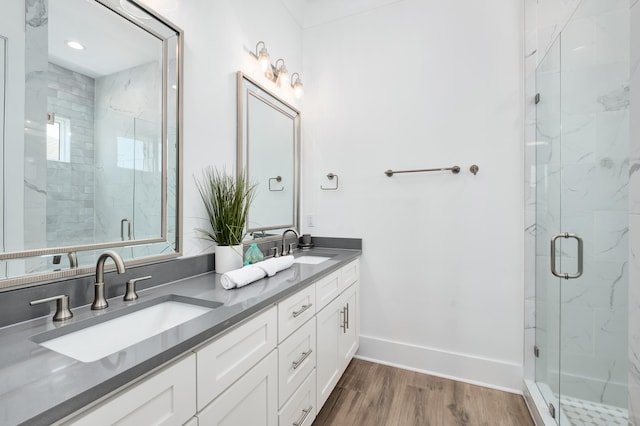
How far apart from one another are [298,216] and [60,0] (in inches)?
70.1

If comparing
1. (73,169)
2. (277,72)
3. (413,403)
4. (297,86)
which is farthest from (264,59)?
(413,403)

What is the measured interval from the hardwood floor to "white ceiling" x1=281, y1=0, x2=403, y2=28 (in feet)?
9.06

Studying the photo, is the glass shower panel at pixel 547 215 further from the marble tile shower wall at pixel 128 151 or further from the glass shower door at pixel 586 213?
the marble tile shower wall at pixel 128 151

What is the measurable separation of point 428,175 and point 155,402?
198cm

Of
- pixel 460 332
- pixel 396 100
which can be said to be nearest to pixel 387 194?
pixel 396 100

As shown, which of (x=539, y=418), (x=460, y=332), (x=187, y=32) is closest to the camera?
(x=187, y=32)

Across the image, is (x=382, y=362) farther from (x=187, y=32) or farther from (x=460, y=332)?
(x=187, y=32)

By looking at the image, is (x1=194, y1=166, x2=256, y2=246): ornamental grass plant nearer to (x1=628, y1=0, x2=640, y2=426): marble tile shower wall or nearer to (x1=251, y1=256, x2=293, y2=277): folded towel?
(x1=251, y1=256, x2=293, y2=277): folded towel

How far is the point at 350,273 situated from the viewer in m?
2.06

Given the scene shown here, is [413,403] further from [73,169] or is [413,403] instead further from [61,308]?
[73,169]

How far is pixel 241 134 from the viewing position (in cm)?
175

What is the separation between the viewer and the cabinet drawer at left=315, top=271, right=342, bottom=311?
5.08 feet

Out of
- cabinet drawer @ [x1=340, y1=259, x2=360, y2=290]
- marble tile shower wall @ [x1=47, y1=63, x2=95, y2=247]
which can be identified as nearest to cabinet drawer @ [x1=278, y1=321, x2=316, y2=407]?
cabinet drawer @ [x1=340, y1=259, x2=360, y2=290]

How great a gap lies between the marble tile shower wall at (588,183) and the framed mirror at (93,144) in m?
1.80
